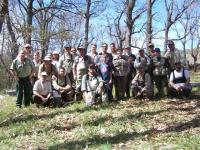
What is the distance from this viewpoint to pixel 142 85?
14328mm

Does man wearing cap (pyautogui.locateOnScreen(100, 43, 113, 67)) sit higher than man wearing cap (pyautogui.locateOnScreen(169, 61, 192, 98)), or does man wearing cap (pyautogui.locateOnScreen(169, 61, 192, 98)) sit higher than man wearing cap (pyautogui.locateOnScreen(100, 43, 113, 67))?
man wearing cap (pyautogui.locateOnScreen(100, 43, 113, 67))

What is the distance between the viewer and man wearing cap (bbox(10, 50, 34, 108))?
46.3 ft

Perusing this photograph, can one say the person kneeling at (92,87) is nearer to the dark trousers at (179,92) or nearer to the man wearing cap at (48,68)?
the man wearing cap at (48,68)

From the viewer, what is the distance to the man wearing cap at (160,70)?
14.6 m

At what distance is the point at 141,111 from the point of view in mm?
12172

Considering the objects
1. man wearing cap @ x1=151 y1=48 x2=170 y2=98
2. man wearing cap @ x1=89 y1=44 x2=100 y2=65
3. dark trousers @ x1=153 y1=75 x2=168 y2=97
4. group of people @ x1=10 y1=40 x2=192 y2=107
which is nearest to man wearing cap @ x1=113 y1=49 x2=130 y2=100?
group of people @ x1=10 y1=40 x2=192 y2=107

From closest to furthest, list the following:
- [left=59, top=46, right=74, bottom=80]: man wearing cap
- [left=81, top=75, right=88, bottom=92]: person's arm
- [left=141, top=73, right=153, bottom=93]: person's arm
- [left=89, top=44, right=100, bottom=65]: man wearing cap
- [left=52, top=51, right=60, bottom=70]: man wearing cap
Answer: [left=81, top=75, right=88, bottom=92]: person's arm < [left=141, top=73, right=153, bottom=93]: person's arm < [left=89, top=44, right=100, bottom=65]: man wearing cap < [left=59, top=46, right=74, bottom=80]: man wearing cap < [left=52, top=51, right=60, bottom=70]: man wearing cap

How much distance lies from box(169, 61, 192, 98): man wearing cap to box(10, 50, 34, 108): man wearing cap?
4.67 m

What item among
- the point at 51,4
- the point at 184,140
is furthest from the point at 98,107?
the point at 51,4

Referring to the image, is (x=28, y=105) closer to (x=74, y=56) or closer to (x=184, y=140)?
(x=74, y=56)

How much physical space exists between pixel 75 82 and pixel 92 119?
4293 mm

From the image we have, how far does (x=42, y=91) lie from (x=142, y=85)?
3.26m

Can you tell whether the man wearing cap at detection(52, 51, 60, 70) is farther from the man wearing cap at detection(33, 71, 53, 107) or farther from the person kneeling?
the person kneeling

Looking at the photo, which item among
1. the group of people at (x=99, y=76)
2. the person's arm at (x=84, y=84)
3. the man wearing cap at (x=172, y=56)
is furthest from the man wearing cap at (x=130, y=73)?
the person's arm at (x=84, y=84)
